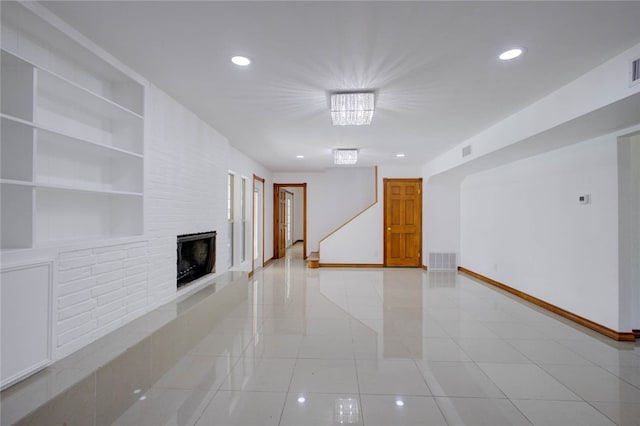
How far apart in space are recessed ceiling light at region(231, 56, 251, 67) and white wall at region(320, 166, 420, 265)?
583cm

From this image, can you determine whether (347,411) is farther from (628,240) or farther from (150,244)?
(628,240)

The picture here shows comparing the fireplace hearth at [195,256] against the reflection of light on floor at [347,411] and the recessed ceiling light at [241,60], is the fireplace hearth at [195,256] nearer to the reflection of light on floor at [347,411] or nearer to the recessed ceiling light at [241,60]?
the recessed ceiling light at [241,60]

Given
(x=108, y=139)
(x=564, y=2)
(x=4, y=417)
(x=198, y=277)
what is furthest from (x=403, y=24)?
(x=198, y=277)

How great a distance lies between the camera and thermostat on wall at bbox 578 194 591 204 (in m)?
3.70

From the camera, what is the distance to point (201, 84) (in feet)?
9.77

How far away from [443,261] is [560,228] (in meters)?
3.46

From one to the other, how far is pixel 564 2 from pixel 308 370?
3173 millimetres

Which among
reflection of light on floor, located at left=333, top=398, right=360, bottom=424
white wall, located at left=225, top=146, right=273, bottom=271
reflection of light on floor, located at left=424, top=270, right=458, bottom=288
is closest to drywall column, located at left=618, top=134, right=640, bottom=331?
reflection of light on floor, located at left=424, top=270, right=458, bottom=288

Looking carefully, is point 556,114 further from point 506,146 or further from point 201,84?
point 201,84

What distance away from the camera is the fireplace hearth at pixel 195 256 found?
3733mm

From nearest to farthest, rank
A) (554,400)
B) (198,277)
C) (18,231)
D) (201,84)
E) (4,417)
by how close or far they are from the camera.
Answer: (4,417) → (18,231) → (554,400) → (201,84) → (198,277)

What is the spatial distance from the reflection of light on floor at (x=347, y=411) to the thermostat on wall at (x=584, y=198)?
3.64 m

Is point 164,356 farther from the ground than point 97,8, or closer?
closer

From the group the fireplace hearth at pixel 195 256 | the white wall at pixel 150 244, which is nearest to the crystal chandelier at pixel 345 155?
the white wall at pixel 150 244
